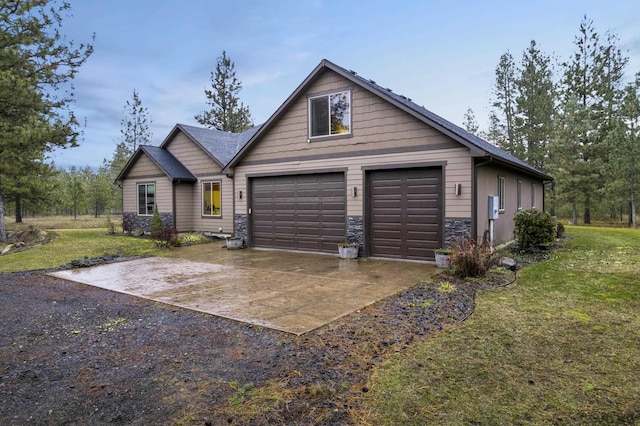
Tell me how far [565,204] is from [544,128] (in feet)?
18.4

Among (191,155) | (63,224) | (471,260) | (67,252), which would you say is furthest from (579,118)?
(63,224)

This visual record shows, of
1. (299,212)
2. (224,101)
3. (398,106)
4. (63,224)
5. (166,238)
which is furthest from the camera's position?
(224,101)

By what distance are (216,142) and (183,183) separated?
250cm

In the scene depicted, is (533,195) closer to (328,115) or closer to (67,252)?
(328,115)

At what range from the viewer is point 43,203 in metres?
23.1

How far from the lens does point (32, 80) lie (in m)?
13.7

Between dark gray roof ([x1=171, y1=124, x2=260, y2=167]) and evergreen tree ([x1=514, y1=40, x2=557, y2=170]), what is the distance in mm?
20611

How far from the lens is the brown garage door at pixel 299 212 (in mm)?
11133

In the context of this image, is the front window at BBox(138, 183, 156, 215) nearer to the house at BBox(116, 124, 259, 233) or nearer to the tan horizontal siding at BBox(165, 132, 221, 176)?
the house at BBox(116, 124, 259, 233)

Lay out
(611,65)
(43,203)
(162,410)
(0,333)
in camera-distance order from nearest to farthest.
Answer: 1. (162,410)
2. (0,333)
3. (43,203)
4. (611,65)

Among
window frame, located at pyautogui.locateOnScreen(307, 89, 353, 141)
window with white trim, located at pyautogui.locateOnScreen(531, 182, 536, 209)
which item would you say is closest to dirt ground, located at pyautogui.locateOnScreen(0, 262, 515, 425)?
window frame, located at pyautogui.locateOnScreen(307, 89, 353, 141)

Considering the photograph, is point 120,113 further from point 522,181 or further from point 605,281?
point 605,281

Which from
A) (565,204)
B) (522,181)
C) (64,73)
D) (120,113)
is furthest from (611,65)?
(120,113)

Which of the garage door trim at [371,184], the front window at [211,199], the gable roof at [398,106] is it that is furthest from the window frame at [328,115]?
the front window at [211,199]
